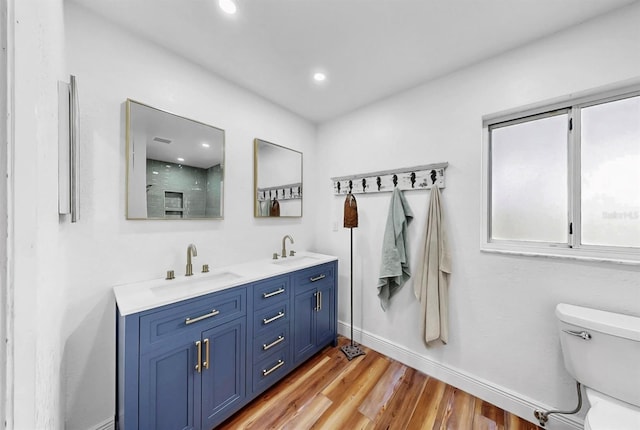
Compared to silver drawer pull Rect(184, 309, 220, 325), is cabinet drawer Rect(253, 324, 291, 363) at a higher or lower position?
lower

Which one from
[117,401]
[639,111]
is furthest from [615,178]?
[117,401]

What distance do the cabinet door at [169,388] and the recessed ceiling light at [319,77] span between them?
80.4 inches

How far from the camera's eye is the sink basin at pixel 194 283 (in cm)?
150

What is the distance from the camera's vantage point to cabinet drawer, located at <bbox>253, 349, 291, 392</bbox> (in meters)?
1.65

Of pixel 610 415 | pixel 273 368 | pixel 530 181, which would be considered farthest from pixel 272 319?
pixel 530 181

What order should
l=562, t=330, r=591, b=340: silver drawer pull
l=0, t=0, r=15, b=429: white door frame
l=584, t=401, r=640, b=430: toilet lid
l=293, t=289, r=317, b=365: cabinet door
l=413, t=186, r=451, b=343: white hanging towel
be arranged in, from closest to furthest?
l=0, t=0, r=15, b=429: white door frame < l=584, t=401, r=640, b=430: toilet lid < l=562, t=330, r=591, b=340: silver drawer pull < l=413, t=186, r=451, b=343: white hanging towel < l=293, t=289, r=317, b=365: cabinet door

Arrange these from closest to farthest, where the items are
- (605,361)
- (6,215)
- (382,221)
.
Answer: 1. (6,215)
2. (605,361)
3. (382,221)

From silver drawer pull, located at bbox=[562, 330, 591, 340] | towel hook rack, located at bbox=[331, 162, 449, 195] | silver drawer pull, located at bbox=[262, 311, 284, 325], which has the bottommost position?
silver drawer pull, located at bbox=[262, 311, 284, 325]

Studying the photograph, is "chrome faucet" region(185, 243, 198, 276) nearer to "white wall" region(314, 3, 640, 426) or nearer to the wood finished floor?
the wood finished floor

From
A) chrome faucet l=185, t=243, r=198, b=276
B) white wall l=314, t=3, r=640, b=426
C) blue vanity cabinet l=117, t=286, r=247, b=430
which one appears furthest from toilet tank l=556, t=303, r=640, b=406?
chrome faucet l=185, t=243, r=198, b=276

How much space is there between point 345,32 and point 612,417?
2.39 m

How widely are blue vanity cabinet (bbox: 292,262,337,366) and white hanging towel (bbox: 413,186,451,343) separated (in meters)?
0.83

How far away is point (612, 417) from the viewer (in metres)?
1.06

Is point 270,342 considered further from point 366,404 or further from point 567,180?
point 567,180
